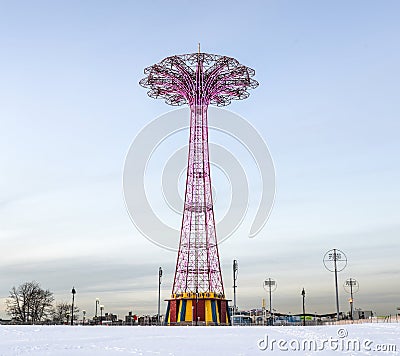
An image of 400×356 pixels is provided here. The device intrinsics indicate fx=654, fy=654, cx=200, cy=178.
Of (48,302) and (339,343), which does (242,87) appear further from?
(48,302)

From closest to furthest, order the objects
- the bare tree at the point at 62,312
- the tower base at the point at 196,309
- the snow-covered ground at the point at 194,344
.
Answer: the snow-covered ground at the point at 194,344 < the tower base at the point at 196,309 < the bare tree at the point at 62,312

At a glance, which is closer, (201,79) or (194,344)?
(194,344)

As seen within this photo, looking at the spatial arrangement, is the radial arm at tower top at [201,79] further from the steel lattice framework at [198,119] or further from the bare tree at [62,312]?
the bare tree at [62,312]

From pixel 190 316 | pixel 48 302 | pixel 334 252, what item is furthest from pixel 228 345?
pixel 48 302

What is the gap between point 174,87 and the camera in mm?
67250

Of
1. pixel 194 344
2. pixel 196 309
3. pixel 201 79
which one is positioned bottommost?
pixel 194 344

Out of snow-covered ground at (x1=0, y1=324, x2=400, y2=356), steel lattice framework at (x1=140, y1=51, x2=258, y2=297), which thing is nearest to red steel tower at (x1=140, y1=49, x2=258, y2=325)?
steel lattice framework at (x1=140, y1=51, x2=258, y2=297)

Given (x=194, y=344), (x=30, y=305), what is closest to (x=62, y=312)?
(x=30, y=305)

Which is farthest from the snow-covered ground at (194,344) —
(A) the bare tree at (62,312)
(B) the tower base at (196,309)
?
(A) the bare tree at (62,312)

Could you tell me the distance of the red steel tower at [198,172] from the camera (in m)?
63.5

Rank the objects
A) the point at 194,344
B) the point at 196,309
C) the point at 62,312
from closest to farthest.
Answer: the point at 194,344
the point at 196,309
the point at 62,312

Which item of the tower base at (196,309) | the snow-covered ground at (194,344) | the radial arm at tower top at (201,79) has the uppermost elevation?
the radial arm at tower top at (201,79)

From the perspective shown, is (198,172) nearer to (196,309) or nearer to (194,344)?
(196,309)

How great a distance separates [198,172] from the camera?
66750 mm
